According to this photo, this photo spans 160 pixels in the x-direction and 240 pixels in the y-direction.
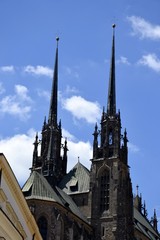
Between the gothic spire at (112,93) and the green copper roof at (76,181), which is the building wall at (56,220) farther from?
the gothic spire at (112,93)

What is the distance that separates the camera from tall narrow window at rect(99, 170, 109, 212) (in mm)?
68500

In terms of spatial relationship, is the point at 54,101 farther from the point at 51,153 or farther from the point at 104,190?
the point at 104,190

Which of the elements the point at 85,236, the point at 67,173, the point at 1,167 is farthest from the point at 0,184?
the point at 67,173

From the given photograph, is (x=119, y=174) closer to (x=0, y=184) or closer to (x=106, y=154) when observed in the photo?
(x=106, y=154)

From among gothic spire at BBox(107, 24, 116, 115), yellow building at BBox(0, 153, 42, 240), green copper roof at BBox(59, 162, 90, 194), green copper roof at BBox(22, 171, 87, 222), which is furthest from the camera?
gothic spire at BBox(107, 24, 116, 115)

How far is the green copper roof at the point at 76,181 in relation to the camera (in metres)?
72.4

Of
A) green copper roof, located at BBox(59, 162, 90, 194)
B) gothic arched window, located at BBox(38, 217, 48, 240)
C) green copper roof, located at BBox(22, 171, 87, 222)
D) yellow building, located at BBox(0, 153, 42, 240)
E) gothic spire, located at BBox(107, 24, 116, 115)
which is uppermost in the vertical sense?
gothic spire, located at BBox(107, 24, 116, 115)

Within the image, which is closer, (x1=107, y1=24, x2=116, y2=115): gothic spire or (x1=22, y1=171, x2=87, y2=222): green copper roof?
(x1=22, y1=171, x2=87, y2=222): green copper roof

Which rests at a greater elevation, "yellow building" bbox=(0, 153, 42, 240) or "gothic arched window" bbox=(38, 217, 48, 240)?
"gothic arched window" bbox=(38, 217, 48, 240)

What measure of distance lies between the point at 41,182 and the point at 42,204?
4.08 metres

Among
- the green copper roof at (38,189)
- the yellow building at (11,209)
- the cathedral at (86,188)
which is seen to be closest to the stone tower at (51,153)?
the cathedral at (86,188)

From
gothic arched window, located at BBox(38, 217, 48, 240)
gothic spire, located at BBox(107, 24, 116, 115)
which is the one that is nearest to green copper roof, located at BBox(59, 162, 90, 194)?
gothic spire, located at BBox(107, 24, 116, 115)

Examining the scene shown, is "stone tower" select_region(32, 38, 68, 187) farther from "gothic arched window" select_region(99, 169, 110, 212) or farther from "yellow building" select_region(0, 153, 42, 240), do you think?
"yellow building" select_region(0, 153, 42, 240)

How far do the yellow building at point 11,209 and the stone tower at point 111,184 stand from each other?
3694cm
